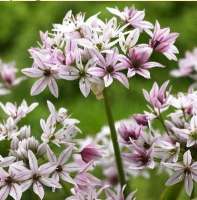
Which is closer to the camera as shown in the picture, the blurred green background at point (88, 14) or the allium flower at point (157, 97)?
the allium flower at point (157, 97)

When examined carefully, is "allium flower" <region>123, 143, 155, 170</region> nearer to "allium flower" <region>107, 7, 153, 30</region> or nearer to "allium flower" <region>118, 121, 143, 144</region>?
"allium flower" <region>118, 121, 143, 144</region>

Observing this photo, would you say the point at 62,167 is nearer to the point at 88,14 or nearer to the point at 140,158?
the point at 140,158

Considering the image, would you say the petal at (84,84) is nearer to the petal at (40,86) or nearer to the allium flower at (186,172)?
the petal at (40,86)

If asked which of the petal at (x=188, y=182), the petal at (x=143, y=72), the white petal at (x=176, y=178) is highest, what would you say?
the petal at (x=143, y=72)

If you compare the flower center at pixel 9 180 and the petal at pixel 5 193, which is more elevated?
the flower center at pixel 9 180

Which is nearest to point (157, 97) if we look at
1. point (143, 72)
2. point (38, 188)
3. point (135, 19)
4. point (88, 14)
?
point (143, 72)

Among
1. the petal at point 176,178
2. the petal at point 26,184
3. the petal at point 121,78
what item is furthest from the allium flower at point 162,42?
the petal at point 26,184

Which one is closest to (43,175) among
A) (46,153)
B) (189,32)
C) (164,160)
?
(46,153)

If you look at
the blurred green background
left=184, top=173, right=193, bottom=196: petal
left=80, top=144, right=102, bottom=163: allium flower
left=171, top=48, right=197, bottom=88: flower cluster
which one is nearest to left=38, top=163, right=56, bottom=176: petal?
left=80, top=144, right=102, bottom=163: allium flower

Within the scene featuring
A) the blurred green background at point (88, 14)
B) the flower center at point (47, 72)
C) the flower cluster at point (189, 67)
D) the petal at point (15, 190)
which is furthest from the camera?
the blurred green background at point (88, 14)
